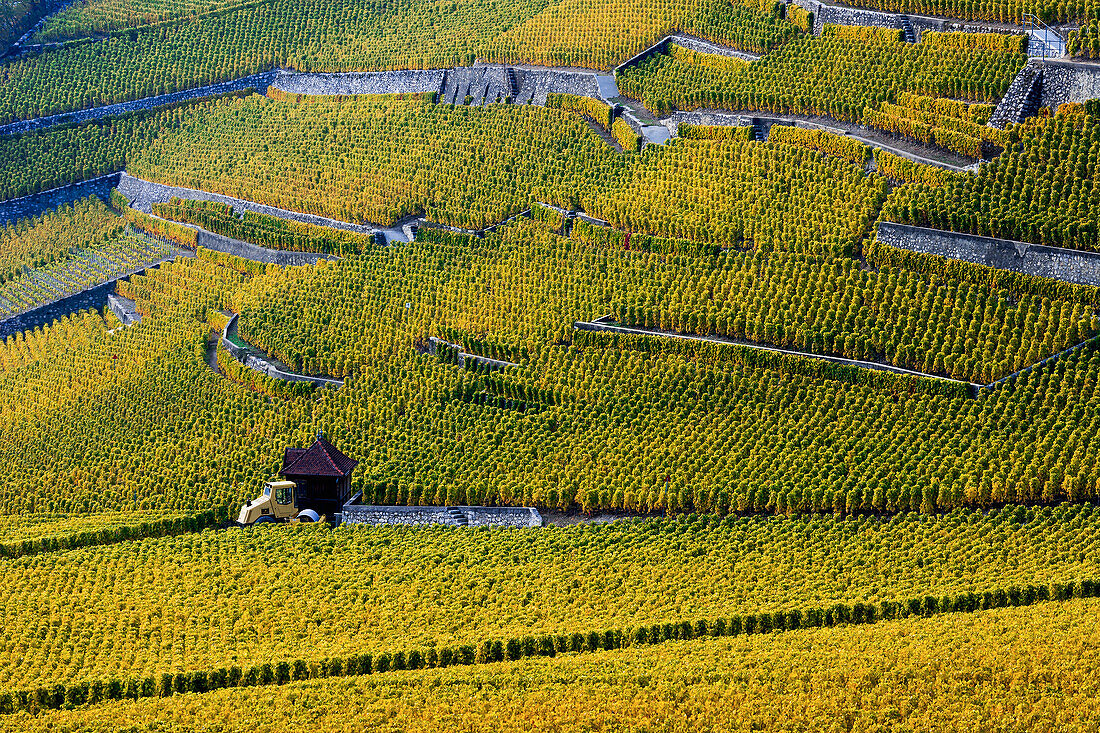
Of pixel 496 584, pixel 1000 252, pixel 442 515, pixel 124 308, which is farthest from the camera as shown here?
pixel 124 308

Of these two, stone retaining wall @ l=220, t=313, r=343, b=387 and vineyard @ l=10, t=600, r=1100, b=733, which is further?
stone retaining wall @ l=220, t=313, r=343, b=387

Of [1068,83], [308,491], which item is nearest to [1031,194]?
[1068,83]

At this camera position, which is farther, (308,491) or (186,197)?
(186,197)

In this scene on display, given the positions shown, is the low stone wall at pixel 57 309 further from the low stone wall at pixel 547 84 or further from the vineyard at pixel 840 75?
the vineyard at pixel 840 75

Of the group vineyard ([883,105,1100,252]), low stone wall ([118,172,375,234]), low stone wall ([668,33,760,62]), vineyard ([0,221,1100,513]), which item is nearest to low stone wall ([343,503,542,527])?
vineyard ([0,221,1100,513])

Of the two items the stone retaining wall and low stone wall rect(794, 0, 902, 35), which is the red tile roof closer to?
the stone retaining wall

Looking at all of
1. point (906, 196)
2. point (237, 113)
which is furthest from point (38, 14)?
point (906, 196)

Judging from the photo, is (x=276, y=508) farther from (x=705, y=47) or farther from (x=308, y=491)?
(x=705, y=47)

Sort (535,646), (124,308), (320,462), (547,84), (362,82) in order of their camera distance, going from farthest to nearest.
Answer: (362,82), (547,84), (124,308), (320,462), (535,646)
